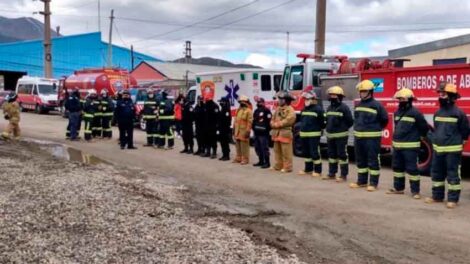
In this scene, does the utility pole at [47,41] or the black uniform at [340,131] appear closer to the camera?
the black uniform at [340,131]

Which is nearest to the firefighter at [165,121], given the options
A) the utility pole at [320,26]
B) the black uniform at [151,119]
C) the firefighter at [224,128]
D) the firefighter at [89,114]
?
the black uniform at [151,119]

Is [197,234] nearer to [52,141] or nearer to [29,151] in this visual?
[29,151]

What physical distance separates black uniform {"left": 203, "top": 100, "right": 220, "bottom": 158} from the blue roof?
45379 millimetres

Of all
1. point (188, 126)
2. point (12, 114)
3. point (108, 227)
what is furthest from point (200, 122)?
point (108, 227)

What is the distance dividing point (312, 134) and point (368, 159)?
2019 mm

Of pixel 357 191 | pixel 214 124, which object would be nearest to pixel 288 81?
pixel 214 124

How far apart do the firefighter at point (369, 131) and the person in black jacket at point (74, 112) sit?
11504 millimetres

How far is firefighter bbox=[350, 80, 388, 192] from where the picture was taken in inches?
418

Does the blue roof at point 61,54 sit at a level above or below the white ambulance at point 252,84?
above

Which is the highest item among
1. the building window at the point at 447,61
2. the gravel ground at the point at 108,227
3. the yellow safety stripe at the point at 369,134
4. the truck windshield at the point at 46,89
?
the building window at the point at 447,61

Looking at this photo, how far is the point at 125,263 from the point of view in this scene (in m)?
5.62

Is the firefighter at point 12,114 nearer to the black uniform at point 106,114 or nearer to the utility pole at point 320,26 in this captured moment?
the black uniform at point 106,114

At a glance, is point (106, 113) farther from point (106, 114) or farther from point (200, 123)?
point (200, 123)

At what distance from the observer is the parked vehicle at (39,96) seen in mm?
36062
